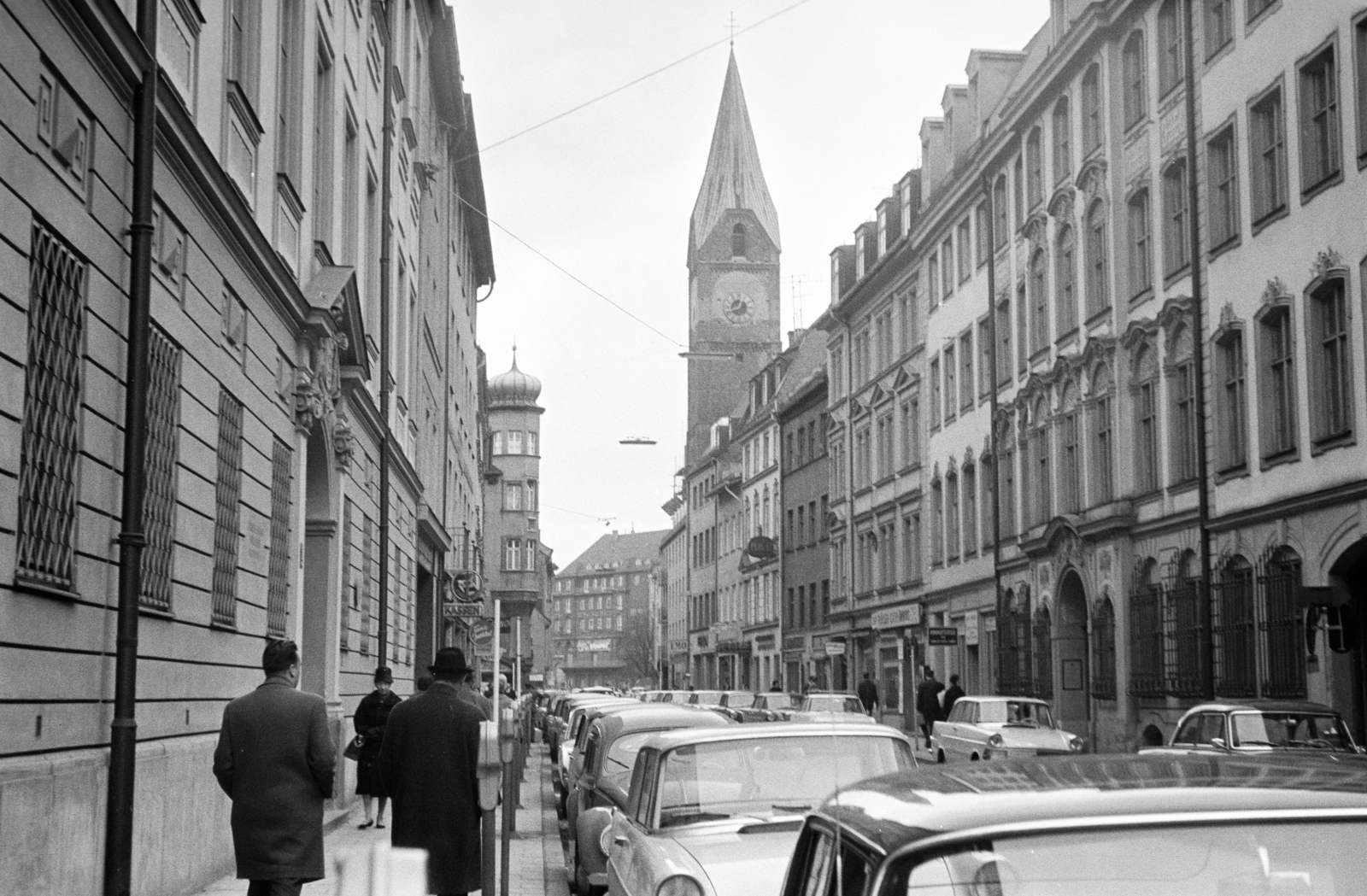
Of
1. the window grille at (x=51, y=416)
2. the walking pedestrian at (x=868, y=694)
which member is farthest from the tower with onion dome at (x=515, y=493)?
the window grille at (x=51, y=416)

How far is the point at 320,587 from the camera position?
68.7 feet

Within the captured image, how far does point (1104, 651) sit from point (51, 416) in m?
27.0

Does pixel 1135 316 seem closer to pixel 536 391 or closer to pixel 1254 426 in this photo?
pixel 1254 426

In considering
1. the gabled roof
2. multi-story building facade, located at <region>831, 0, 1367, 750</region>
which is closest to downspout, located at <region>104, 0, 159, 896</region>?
multi-story building facade, located at <region>831, 0, 1367, 750</region>

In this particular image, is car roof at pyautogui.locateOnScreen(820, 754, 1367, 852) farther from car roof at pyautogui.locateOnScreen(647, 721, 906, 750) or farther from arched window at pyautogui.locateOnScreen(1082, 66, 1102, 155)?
arched window at pyautogui.locateOnScreen(1082, 66, 1102, 155)

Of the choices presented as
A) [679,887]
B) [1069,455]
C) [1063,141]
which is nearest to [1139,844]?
[679,887]

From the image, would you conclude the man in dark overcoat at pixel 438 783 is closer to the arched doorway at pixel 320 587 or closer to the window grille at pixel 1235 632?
the arched doorway at pixel 320 587

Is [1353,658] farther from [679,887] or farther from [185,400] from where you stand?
[679,887]

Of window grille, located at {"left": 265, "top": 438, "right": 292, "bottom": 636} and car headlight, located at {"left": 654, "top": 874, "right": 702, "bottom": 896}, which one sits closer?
car headlight, located at {"left": 654, "top": 874, "right": 702, "bottom": 896}

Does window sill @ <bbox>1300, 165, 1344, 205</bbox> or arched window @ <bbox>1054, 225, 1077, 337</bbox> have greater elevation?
arched window @ <bbox>1054, 225, 1077, 337</bbox>

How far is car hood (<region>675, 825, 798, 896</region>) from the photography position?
697 cm

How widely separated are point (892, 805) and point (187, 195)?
32.2 feet

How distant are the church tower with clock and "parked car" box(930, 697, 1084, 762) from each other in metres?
86.5

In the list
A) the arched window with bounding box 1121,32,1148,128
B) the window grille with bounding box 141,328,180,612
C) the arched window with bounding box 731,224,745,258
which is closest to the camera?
the window grille with bounding box 141,328,180,612
